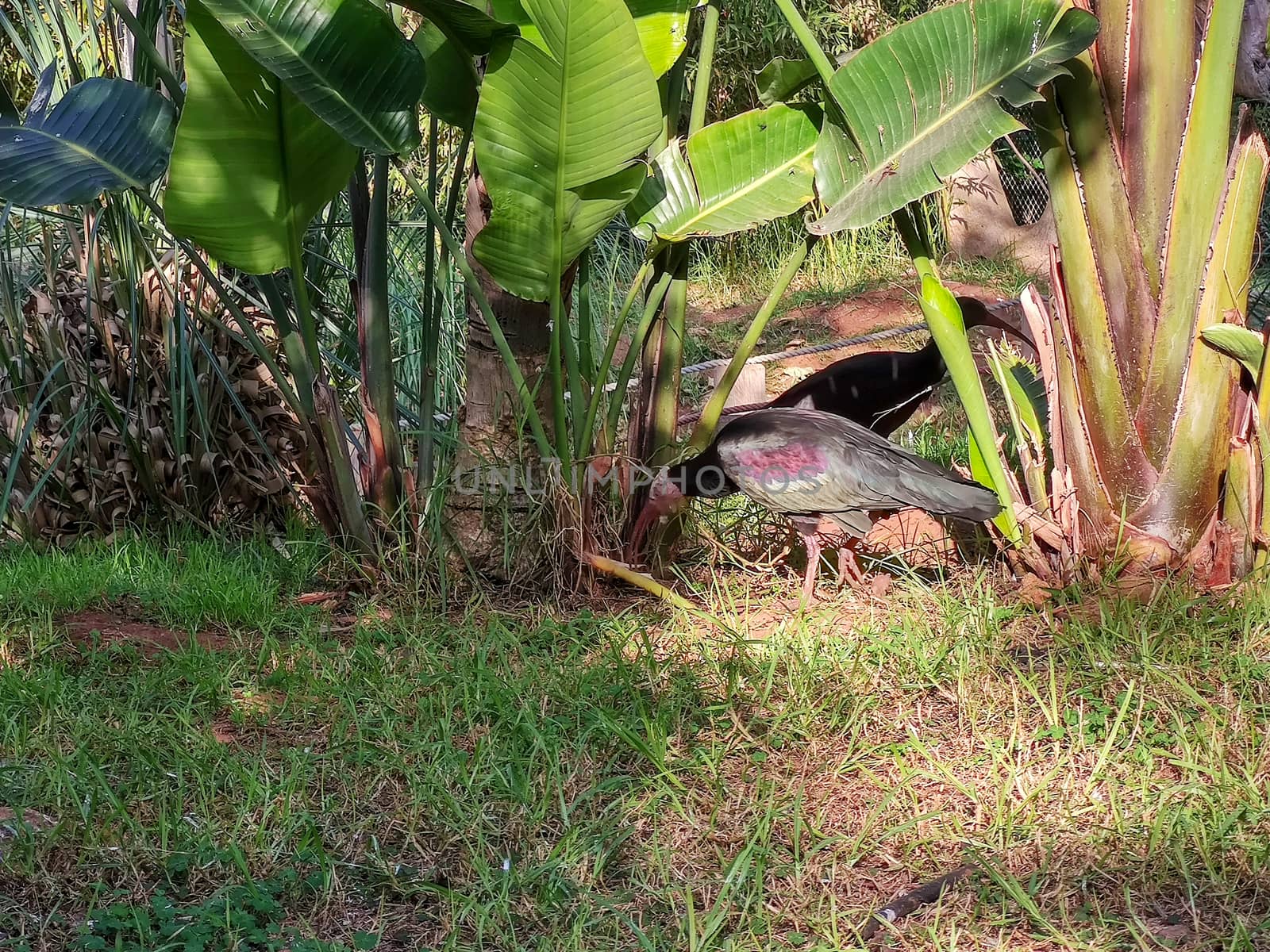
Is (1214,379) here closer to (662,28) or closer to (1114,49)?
(1114,49)

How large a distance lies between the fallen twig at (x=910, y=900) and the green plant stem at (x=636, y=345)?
188cm

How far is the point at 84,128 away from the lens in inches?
141

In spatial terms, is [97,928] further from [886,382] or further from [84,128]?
[886,382]

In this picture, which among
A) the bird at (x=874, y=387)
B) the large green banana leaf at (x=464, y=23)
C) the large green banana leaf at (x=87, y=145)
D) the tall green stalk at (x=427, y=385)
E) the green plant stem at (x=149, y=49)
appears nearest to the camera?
the large green banana leaf at (x=464, y=23)

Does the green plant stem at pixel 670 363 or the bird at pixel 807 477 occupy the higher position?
the green plant stem at pixel 670 363

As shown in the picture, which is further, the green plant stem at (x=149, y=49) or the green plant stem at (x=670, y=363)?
the green plant stem at (x=670, y=363)

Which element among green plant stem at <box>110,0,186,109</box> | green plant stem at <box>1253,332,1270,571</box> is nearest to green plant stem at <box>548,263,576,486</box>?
green plant stem at <box>110,0,186,109</box>

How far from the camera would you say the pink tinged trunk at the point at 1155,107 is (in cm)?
355

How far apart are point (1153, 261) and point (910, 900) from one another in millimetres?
2075

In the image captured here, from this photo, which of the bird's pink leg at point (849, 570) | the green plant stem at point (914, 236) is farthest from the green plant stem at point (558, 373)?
the green plant stem at point (914, 236)

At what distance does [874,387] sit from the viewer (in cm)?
481

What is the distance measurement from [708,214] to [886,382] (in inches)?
47.5

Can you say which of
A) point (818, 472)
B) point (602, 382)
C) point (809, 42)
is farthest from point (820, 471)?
point (809, 42)

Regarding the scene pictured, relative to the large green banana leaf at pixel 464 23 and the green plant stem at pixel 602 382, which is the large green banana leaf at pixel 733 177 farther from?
the large green banana leaf at pixel 464 23
